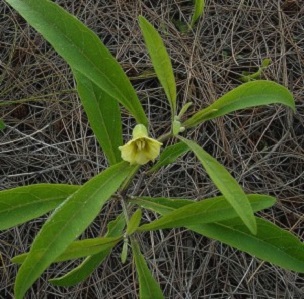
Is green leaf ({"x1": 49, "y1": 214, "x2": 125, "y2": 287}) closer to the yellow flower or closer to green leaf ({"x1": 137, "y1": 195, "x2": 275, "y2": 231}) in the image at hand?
green leaf ({"x1": 137, "y1": 195, "x2": 275, "y2": 231})

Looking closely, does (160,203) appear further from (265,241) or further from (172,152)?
(265,241)

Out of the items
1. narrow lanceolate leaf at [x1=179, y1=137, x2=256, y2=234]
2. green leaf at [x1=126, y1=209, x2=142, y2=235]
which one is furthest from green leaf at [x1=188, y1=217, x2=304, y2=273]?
narrow lanceolate leaf at [x1=179, y1=137, x2=256, y2=234]

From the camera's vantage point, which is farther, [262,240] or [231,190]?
[262,240]

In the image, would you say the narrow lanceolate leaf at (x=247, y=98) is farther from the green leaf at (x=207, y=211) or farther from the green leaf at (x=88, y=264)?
the green leaf at (x=88, y=264)

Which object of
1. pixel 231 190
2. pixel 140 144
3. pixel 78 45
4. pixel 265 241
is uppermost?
pixel 78 45

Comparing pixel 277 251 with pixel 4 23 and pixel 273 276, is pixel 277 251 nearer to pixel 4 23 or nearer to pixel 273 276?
pixel 273 276

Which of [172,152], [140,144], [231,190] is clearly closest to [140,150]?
[140,144]

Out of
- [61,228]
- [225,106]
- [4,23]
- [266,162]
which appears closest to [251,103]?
[225,106]
